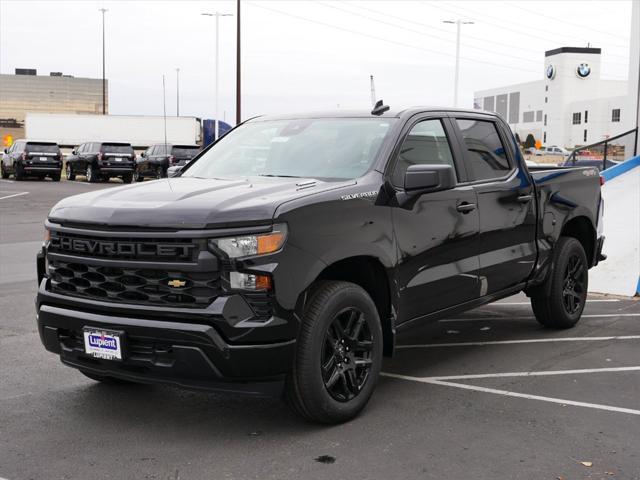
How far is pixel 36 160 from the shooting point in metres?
34.5

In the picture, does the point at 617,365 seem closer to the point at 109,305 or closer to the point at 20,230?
the point at 109,305

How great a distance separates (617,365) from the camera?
641cm

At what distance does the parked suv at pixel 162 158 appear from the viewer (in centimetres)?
3312

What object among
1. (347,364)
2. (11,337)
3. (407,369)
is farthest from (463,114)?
(11,337)

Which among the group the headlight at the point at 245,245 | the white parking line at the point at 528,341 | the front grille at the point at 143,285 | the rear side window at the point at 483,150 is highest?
the rear side window at the point at 483,150

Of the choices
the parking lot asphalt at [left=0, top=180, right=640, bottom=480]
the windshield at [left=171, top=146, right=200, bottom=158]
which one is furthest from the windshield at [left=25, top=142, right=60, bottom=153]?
the parking lot asphalt at [left=0, top=180, right=640, bottom=480]

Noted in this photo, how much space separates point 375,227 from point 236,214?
3.41ft

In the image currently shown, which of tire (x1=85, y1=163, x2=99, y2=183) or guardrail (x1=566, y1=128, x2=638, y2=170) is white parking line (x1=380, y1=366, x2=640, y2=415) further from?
tire (x1=85, y1=163, x2=99, y2=183)

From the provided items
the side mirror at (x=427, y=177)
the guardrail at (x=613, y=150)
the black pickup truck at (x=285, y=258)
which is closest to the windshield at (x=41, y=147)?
the guardrail at (x=613, y=150)

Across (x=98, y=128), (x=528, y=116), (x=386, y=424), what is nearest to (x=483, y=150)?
(x=386, y=424)

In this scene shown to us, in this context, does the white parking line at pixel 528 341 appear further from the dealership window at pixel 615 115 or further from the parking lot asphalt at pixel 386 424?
the dealership window at pixel 615 115

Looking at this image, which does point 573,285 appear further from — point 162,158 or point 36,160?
point 36,160

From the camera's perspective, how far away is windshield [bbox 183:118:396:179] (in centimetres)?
548

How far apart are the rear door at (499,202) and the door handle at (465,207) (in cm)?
13
